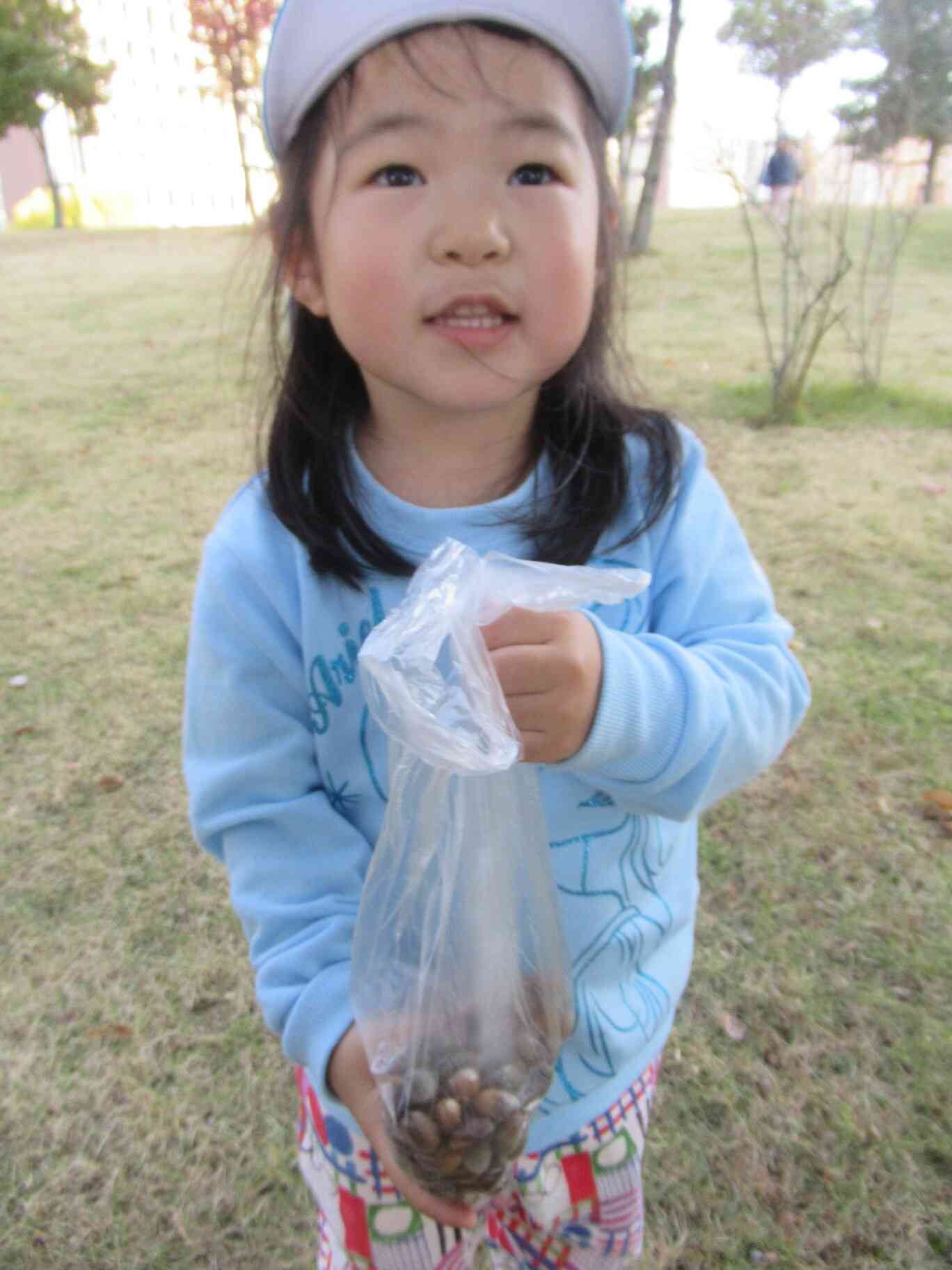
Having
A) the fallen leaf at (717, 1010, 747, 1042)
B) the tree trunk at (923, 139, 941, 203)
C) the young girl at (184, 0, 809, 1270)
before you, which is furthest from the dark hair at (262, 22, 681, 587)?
the tree trunk at (923, 139, 941, 203)

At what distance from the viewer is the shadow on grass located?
567cm

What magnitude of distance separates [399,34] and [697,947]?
184 cm

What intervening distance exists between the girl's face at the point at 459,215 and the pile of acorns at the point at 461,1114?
62 centimetres

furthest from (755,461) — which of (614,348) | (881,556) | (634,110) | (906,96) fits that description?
(634,110)

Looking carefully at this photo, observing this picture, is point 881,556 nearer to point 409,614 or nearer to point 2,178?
point 409,614

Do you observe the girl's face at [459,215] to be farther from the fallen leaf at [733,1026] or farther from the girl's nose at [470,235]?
the fallen leaf at [733,1026]

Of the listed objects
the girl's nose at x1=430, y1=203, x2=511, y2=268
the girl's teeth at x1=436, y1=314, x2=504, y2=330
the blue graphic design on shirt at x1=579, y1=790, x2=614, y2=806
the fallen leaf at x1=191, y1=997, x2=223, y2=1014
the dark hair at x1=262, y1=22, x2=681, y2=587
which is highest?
the girl's nose at x1=430, y1=203, x2=511, y2=268

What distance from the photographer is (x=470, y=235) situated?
0.90 m

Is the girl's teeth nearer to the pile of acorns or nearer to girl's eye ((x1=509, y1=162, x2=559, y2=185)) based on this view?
girl's eye ((x1=509, y1=162, x2=559, y2=185))

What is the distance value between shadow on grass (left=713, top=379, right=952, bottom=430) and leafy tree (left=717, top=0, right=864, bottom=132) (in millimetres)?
1439

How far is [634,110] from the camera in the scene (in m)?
13.1

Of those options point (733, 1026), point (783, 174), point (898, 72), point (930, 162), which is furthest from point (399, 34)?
point (930, 162)

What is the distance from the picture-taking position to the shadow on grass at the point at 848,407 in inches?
223

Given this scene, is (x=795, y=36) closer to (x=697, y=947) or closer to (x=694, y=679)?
(x=697, y=947)
